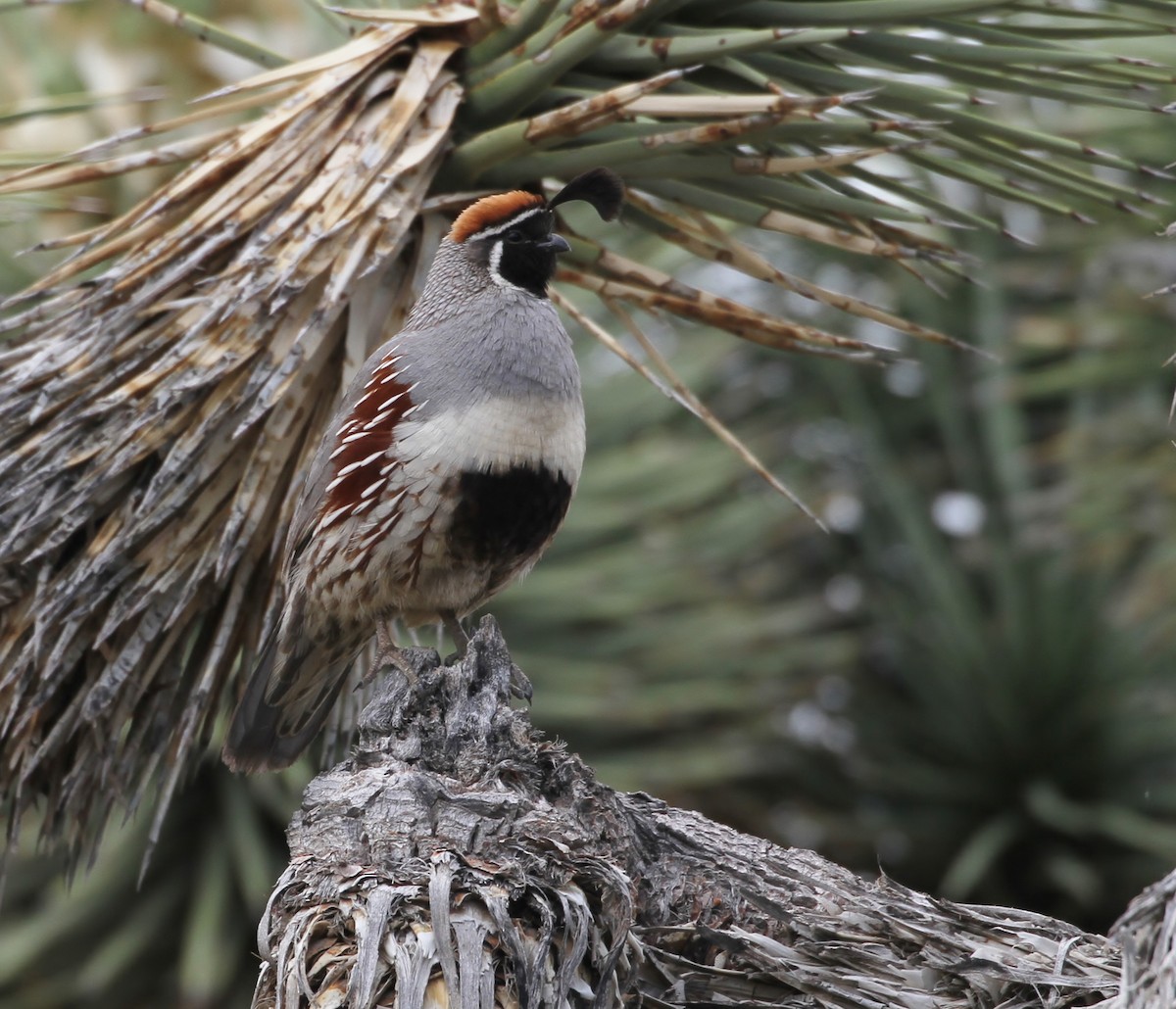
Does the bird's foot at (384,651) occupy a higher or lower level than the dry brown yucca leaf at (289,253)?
lower

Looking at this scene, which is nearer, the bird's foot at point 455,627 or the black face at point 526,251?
the black face at point 526,251

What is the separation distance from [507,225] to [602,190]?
0.39m

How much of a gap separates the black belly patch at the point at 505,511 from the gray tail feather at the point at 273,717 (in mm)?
519

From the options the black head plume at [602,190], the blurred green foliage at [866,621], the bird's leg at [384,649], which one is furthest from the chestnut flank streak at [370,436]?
the blurred green foliage at [866,621]

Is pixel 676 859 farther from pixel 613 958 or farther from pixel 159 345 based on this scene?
pixel 159 345

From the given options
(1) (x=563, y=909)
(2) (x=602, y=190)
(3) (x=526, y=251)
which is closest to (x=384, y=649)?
(3) (x=526, y=251)

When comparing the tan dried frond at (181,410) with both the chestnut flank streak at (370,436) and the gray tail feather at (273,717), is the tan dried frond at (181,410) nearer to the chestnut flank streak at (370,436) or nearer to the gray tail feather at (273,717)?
the chestnut flank streak at (370,436)

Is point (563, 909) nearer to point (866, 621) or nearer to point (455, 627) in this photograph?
point (455, 627)

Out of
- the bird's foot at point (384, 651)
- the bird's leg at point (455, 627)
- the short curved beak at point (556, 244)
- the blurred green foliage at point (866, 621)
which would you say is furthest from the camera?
the blurred green foliage at point (866, 621)

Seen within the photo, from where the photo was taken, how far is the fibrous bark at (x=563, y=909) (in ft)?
8.62

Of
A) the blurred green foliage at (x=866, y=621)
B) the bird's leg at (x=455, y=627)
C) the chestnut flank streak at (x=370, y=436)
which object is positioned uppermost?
the chestnut flank streak at (x=370, y=436)

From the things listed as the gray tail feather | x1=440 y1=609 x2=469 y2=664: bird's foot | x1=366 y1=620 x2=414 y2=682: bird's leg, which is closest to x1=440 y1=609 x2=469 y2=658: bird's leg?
x1=440 y1=609 x2=469 y2=664: bird's foot

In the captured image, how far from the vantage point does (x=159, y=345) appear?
12.3ft

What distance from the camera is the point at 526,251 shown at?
4172 mm
